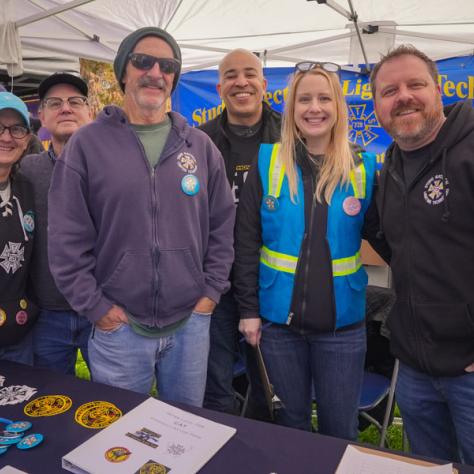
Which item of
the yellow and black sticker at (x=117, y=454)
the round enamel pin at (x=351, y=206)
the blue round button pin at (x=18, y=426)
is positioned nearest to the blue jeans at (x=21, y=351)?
the blue round button pin at (x=18, y=426)

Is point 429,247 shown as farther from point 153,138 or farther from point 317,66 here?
point 153,138

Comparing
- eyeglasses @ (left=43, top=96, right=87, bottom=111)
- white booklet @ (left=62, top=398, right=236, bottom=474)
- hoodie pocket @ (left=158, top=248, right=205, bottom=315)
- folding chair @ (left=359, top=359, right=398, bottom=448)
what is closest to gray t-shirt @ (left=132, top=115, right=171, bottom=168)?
hoodie pocket @ (left=158, top=248, right=205, bottom=315)

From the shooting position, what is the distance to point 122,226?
1.58 m

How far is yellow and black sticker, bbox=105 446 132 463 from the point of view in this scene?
43.0 inches

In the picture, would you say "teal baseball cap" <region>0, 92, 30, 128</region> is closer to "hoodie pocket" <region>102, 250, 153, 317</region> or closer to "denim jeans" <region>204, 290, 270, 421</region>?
"hoodie pocket" <region>102, 250, 153, 317</region>

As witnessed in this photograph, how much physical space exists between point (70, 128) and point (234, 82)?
0.89 m

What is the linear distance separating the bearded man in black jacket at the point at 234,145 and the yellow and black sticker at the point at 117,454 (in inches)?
41.8

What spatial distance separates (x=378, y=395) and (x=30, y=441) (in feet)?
6.21

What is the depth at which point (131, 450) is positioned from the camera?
1.12 metres

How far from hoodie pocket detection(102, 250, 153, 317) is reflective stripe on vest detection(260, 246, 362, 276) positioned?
51cm

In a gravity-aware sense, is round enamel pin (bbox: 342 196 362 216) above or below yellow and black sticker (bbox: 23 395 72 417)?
above

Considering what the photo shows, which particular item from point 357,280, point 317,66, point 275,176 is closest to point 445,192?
point 357,280

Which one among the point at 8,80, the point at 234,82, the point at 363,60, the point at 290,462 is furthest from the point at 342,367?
the point at 8,80

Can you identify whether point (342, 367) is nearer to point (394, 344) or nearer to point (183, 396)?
point (394, 344)
